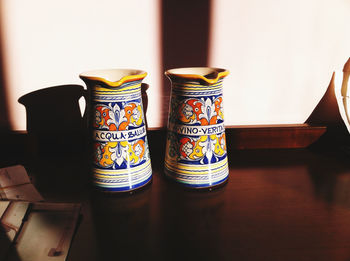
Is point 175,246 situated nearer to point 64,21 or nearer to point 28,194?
point 28,194

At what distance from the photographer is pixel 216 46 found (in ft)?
2.26

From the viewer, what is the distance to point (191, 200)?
0.54 m

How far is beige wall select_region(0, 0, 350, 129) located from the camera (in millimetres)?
647

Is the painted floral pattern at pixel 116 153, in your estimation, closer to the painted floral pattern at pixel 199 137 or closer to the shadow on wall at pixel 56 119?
the painted floral pattern at pixel 199 137

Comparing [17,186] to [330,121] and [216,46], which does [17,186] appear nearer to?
[216,46]

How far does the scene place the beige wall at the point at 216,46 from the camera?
0.65 m

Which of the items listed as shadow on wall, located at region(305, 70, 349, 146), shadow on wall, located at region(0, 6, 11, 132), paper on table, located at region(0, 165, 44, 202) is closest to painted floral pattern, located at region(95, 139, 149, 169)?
paper on table, located at region(0, 165, 44, 202)

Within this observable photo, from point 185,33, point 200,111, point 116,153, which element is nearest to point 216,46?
point 185,33

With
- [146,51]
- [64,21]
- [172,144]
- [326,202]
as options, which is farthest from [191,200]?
[64,21]

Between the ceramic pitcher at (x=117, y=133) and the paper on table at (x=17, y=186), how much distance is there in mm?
111

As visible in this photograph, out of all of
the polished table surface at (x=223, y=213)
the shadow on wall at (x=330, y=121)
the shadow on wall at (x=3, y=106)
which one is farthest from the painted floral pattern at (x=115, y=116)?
the shadow on wall at (x=330, y=121)

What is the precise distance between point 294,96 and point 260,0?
22cm

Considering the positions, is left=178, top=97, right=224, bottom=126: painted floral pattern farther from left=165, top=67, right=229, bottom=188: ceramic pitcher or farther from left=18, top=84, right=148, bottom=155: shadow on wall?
left=18, top=84, right=148, bottom=155: shadow on wall

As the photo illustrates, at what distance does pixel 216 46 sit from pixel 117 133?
1.00 feet
